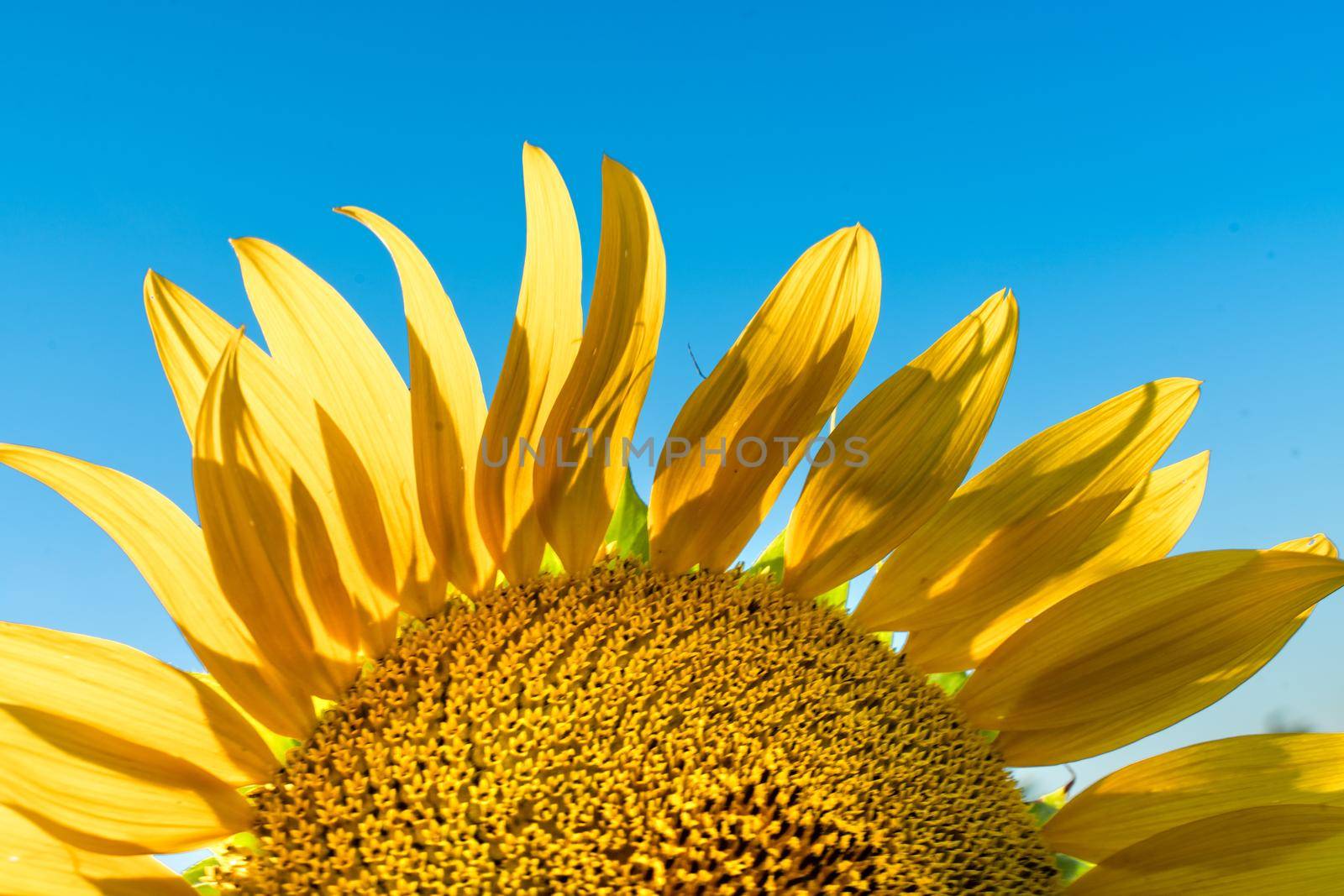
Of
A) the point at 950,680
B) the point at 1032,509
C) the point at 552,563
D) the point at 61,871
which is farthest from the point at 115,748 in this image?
the point at 1032,509

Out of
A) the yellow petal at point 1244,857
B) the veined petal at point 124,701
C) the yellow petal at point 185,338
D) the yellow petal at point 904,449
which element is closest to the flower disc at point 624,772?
the veined petal at point 124,701

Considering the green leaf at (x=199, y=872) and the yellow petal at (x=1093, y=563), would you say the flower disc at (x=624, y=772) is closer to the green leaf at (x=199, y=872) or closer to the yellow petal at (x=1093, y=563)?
the green leaf at (x=199, y=872)

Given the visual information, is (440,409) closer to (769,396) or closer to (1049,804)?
(769,396)

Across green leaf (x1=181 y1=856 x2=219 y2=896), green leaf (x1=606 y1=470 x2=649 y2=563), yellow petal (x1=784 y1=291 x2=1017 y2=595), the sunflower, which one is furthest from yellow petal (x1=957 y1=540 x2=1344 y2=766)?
green leaf (x1=181 y1=856 x2=219 y2=896)

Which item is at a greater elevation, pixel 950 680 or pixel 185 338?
pixel 185 338

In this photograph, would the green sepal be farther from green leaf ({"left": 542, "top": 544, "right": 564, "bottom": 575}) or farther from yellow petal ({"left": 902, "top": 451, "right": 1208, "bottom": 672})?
green leaf ({"left": 542, "top": 544, "right": 564, "bottom": 575})

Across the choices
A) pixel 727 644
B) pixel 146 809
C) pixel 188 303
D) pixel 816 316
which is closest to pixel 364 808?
pixel 146 809
